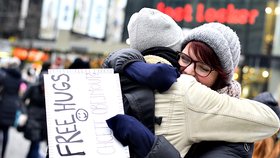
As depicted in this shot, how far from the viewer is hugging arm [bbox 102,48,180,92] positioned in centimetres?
172

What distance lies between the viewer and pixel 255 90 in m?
18.6

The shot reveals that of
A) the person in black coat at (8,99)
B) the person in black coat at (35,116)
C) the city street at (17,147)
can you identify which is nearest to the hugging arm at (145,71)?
the person in black coat at (35,116)

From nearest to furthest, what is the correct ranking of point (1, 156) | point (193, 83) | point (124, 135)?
point (124, 135)
point (193, 83)
point (1, 156)

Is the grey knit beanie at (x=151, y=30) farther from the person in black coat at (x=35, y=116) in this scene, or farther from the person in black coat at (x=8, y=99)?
the person in black coat at (x=8, y=99)

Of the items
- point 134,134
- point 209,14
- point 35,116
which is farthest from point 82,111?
point 209,14

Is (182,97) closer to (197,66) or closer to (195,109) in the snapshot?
(195,109)

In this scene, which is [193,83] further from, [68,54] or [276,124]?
[68,54]

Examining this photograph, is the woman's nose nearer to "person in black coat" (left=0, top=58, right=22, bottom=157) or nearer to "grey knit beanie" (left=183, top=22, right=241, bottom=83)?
"grey knit beanie" (left=183, top=22, right=241, bottom=83)

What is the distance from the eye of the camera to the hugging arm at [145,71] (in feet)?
5.65

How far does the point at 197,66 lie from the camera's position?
1921 mm

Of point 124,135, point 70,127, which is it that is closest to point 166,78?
point 124,135

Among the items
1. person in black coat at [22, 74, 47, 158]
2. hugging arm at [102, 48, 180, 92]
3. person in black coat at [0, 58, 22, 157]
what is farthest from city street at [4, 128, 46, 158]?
hugging arm at [102, 48, 180, 92]

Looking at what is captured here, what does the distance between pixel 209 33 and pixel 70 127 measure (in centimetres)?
65

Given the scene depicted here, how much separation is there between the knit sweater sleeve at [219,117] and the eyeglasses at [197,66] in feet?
0.32
